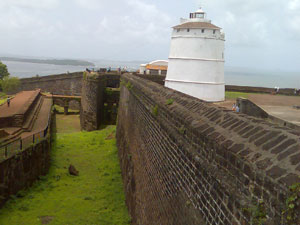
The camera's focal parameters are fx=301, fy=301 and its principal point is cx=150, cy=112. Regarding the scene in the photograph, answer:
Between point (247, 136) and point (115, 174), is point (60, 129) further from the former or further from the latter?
point (247, 136)

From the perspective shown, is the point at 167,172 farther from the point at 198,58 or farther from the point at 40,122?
the point at 198,58

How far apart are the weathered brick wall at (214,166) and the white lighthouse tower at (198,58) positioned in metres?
15.0

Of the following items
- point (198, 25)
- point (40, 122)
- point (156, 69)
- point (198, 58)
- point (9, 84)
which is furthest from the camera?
point (9, 84)

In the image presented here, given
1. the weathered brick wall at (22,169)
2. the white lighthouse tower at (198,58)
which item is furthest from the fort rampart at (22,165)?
the white lighthouse tower at (198,58)

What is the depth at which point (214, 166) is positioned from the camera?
132 inches

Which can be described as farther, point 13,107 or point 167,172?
point 13,107

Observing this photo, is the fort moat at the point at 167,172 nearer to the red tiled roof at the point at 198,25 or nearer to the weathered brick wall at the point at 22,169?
the weathered brick wall at the point at 22,169

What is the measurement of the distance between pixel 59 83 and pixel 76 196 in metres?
31.3

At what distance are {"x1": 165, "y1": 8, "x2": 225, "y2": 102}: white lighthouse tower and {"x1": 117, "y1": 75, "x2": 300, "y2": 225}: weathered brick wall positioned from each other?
1498 centimetres

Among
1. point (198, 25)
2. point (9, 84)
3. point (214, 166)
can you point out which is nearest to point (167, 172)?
point (214, 166)

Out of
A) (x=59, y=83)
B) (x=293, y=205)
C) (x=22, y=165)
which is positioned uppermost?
(x=59, y=83)

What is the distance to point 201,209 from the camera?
12.2ft

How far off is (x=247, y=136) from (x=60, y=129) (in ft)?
81.5

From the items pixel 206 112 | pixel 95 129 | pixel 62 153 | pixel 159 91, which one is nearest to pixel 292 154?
pixel 206 112
